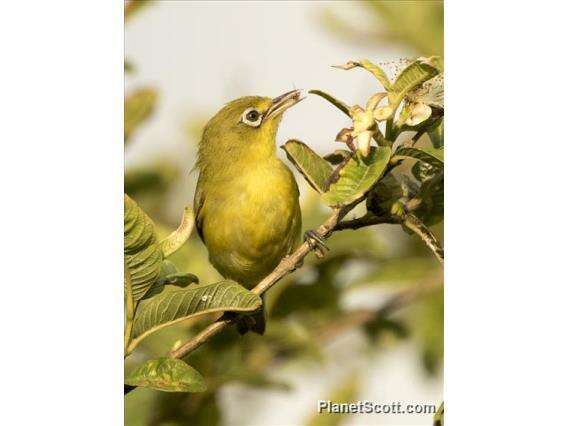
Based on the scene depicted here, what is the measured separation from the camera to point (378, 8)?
175cm

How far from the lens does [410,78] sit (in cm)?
155

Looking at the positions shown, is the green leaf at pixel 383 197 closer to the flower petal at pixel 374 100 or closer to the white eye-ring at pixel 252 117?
the flower petal at pixel 374 100

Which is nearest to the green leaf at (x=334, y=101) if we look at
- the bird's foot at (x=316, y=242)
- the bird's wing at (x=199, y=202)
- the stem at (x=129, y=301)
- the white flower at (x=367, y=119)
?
the white flower at (x=367, y=119)

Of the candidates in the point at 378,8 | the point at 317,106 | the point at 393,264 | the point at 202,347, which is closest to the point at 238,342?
the point at 202,347

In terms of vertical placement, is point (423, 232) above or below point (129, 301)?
above

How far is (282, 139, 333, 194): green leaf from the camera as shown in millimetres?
1615

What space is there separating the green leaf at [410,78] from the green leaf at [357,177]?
92 millimetres

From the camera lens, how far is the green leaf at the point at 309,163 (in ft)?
5.30

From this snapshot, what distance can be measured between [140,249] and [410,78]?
1.86ft

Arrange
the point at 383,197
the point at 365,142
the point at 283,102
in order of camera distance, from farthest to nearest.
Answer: the point at 283,102
the point at 383,197
the point at 365,142

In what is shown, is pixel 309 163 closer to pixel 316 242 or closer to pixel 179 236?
pixel 316 242

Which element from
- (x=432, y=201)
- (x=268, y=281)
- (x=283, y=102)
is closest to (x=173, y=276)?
(x=268, y=281)

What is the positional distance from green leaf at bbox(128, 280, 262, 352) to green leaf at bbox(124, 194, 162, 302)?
0.03 m
